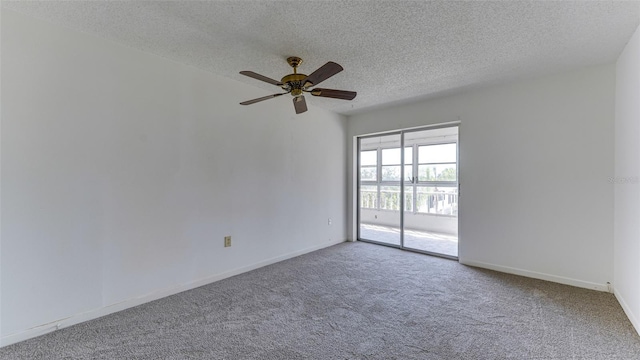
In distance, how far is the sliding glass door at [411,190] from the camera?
13.6 ft

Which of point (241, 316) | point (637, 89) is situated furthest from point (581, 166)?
point (241, 316)

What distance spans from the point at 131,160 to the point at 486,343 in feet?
10.6

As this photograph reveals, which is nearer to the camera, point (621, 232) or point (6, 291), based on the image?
Result: point (6, 291)

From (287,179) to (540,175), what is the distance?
310 cm

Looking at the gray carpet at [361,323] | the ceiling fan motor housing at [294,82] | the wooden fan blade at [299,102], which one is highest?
the ceiling fan motor housing at [294,82]

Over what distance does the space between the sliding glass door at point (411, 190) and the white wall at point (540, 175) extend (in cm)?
41

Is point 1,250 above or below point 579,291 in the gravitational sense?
above

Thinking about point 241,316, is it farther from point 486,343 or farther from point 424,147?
point 424,147

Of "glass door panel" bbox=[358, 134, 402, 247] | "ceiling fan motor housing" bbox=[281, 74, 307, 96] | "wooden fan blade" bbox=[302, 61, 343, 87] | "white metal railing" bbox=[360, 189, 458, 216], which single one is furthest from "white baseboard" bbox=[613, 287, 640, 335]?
"ceiling fan motor housing" bbox=[281, 74, 307, 96]

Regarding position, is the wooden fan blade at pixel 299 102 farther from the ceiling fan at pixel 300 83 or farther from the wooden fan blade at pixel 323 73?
the wooden fan blade at pixel 323 73

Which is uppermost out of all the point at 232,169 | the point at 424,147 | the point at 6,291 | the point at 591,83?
the point at 591,83

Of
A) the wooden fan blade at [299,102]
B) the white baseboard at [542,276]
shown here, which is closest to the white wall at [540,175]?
the white baseboard at [542,276]

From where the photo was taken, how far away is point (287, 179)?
3.94 m

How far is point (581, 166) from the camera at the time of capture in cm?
288
